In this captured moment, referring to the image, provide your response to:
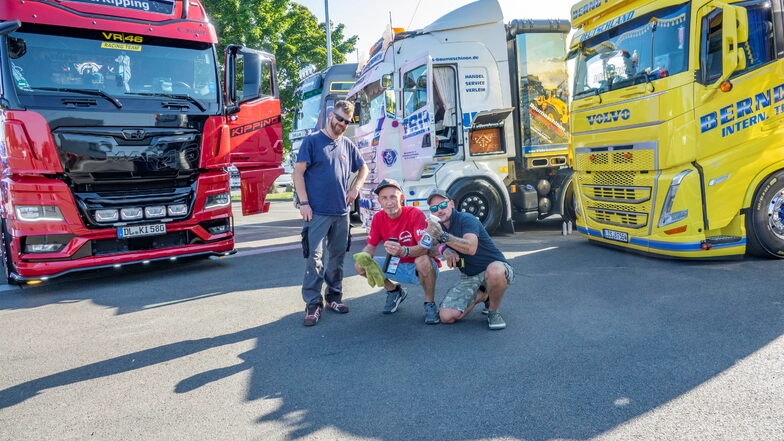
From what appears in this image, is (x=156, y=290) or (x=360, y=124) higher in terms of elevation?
(x=360, y=124)

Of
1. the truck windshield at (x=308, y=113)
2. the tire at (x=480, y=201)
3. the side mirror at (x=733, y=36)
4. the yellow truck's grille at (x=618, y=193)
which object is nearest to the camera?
the side mirror at (x=733, y=36)

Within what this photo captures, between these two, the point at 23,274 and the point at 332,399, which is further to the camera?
the point at 23,274

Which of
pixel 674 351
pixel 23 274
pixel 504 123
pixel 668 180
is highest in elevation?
pixel 504 123

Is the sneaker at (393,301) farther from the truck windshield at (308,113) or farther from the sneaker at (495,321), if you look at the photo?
the truck windshield at (308,113)

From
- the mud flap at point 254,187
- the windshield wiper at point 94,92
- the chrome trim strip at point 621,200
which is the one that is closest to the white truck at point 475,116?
the mud flap at point 254,187

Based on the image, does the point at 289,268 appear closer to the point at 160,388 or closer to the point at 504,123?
the point at 160,388

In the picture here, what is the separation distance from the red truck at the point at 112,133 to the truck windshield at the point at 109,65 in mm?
12

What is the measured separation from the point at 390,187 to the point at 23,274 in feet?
14.7

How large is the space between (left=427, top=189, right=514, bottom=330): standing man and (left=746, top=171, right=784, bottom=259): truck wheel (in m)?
3.56

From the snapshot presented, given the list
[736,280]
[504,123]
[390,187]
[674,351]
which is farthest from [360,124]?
[674,351]

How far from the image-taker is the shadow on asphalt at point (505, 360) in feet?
9.12

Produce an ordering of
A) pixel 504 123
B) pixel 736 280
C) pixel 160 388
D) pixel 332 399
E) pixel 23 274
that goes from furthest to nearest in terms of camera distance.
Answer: pixel 504 123 → pixel 23 274 → pixel 736 280 → pixel 160 388 → pixel 332 399

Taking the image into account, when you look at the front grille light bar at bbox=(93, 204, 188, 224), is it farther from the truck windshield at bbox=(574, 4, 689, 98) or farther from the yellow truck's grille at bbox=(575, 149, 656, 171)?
the truck windshield at bbox=(574, 4, 689, 98)

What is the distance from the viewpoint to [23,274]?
5.85m
